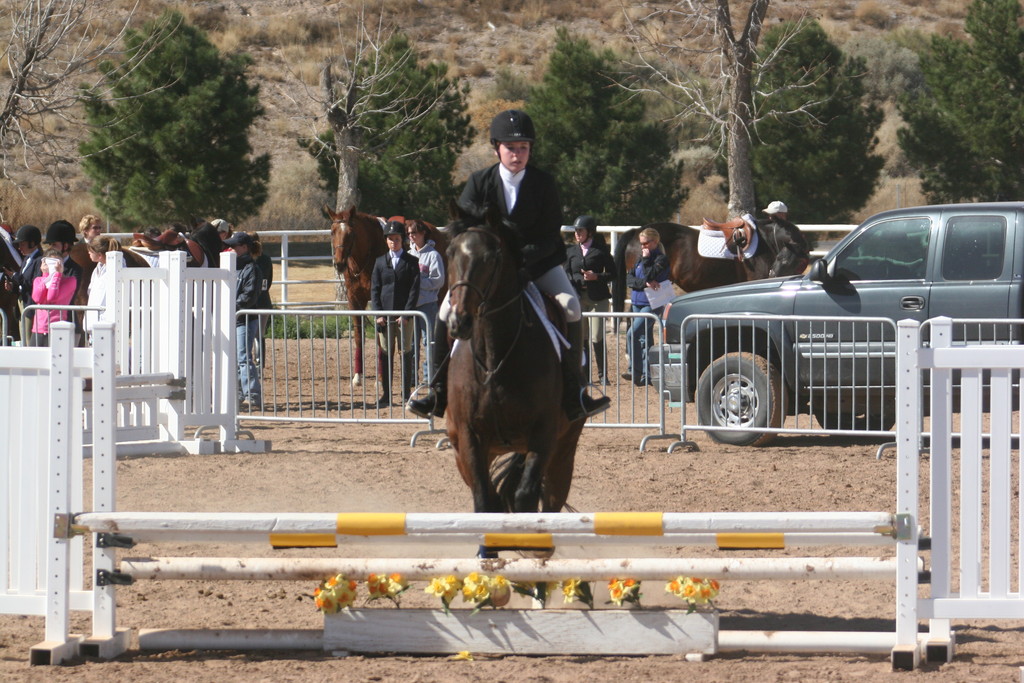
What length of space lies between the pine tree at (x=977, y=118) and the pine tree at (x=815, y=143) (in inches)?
51.9

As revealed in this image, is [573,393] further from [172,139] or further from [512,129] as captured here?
[172,139]

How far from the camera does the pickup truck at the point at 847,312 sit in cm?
1145

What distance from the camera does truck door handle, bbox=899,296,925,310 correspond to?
38.1 feet

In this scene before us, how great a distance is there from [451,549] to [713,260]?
11.0 m

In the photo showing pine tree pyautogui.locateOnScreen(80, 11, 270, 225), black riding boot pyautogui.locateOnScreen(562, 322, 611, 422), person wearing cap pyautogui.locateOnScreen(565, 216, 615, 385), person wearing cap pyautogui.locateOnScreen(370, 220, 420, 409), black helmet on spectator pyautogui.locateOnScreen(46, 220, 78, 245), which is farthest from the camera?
pine tree pyautogui.locateOnScreen(80, 11, 270, 225)

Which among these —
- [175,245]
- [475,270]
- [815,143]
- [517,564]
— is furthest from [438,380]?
[815,143]

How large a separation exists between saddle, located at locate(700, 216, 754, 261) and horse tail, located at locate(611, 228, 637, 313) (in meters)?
1.26

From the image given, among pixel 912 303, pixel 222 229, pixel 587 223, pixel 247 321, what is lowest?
pixel 247 321

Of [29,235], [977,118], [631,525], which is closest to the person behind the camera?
[631,525]

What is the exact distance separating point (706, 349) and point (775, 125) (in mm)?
20615

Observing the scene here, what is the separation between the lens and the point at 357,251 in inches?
653

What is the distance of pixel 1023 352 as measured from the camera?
223 inches

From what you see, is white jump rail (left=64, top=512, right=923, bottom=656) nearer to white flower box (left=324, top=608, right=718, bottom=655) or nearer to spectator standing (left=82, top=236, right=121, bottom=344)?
white flower box (left=324, top=608, right=718, bottom=655)

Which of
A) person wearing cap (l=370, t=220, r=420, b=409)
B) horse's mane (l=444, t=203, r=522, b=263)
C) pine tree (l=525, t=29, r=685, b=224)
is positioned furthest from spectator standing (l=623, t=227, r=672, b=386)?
pine tree (l=525, t=29, r=685, b=224)
